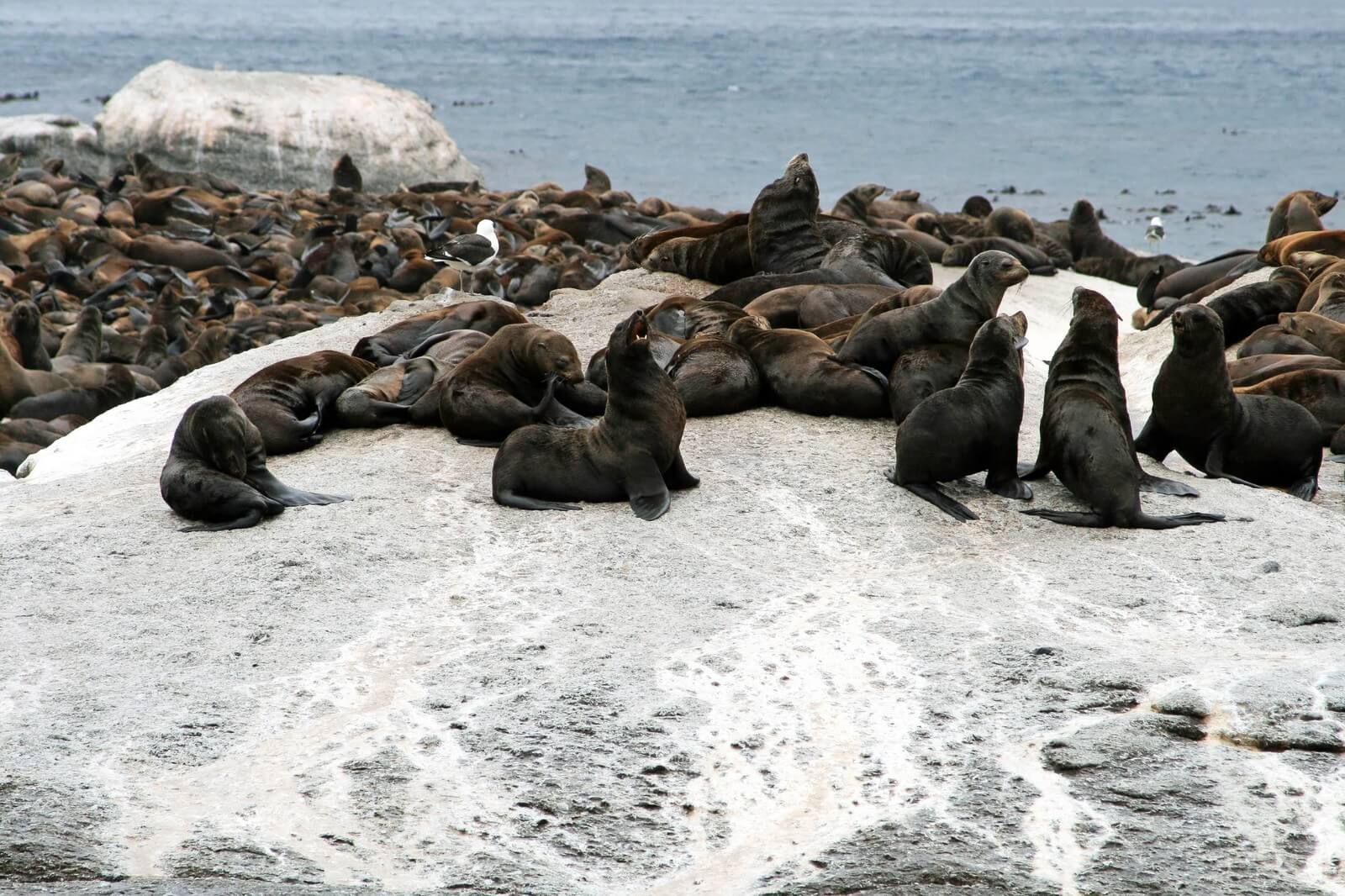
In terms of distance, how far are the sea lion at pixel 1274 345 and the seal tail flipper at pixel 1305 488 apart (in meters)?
1.80

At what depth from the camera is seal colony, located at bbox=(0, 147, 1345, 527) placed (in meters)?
6.25

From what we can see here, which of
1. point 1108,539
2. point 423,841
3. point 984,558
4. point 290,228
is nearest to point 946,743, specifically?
point 423,841

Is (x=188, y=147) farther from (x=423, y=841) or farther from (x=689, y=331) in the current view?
(x=423, y=841)

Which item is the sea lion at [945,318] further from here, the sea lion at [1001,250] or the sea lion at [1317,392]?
the sea lion at [1001,250]

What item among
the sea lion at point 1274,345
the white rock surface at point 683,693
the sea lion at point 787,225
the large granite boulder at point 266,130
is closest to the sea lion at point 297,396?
the white rock surface at point 683,693

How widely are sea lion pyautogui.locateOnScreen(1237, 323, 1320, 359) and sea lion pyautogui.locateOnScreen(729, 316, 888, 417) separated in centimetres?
282

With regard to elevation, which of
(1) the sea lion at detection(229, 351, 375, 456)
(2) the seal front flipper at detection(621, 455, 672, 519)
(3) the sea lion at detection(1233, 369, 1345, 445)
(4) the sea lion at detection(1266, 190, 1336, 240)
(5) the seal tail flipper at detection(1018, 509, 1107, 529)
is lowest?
(1) the sea lion at detection(229, 351, 375, 456)

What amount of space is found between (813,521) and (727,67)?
64.1m

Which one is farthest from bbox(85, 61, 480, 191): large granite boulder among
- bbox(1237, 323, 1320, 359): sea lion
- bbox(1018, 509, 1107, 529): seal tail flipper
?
bbox(1018, 509, 1107, 529): seal tail flipper

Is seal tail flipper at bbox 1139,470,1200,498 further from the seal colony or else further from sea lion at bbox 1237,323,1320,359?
sea lion at bbox 1237,323,1320,359

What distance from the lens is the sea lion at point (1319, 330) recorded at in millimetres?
8656

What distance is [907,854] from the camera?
331cm

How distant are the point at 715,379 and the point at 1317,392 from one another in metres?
3.27

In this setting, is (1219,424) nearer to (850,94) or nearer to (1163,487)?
(1163,487)
